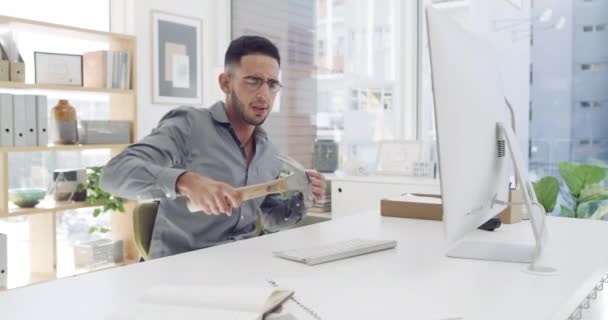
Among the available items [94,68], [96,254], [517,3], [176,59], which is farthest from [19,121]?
[517,3]

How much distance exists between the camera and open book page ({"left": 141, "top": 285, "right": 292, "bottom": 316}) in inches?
41.3

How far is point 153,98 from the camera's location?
14.8 ft

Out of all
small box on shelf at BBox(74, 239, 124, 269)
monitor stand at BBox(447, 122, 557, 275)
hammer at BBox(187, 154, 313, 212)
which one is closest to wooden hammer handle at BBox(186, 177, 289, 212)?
hammer at BBox(187, 154, 313, 212)

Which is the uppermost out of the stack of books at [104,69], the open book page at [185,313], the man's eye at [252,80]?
the stack of books at [104,69]

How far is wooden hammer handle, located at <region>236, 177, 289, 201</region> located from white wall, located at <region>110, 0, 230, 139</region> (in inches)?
111

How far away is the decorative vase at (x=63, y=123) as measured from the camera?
3.85 metres

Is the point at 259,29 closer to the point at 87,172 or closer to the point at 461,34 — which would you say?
the point at 87,172

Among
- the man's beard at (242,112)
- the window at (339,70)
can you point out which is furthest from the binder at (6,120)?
the window at (339,70)

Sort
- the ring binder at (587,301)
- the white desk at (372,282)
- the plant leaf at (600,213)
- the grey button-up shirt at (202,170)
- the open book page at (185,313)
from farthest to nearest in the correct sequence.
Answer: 1. the plant leaf at (600,213)
2. the grey button-up shirt at (202,170)
3. the ring binder at (587,301)
4. the white desk at (372,282)
5. the open book page at (185,313)

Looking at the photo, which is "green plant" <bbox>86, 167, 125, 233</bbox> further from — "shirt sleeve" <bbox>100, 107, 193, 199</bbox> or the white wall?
"shirt sleeve" <bbox>100, 107, 193, 199</bbox>

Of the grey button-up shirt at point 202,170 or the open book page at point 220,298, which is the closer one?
the open book page at point 220,298

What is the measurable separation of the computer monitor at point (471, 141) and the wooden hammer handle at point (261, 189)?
535 millimetres

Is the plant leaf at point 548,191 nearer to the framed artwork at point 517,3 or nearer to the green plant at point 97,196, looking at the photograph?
the framed artwork at point 517,3

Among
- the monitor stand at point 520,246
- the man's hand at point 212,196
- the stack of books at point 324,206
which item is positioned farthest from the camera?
the stack of books at point 324,206
